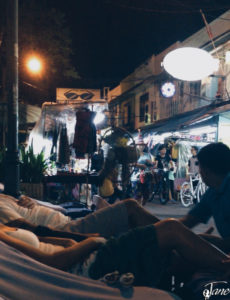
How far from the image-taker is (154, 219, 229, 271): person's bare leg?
2.87 meters

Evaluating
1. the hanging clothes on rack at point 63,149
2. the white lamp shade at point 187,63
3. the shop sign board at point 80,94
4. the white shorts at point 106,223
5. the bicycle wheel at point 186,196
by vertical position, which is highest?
the shop sign board at point 80,94

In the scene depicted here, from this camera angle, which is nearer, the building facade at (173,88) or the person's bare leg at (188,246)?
the person's bare leg at (188,246)

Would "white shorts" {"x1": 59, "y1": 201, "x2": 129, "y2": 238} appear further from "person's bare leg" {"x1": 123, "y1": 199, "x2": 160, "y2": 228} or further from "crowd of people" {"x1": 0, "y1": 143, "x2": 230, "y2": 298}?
"crowd of people" {"x1": 0, "y1": 143, "x2": 230, "y2": 298}

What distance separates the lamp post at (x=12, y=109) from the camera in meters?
6.59

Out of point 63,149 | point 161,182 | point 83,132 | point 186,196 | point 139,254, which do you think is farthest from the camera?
point 161,182

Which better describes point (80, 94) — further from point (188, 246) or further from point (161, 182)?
point (188, 246)

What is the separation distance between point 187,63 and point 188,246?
473 centimetres

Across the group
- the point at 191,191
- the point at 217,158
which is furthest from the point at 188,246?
the point at 191,191

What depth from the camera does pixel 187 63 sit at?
6.92 meters

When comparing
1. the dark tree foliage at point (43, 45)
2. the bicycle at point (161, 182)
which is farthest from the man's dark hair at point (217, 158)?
the dark tree foliage at point (43, 45)

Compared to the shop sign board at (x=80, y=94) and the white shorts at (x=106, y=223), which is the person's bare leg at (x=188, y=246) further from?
the shop sign board at (x=80, y=94)

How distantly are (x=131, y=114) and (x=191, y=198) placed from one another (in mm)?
21582

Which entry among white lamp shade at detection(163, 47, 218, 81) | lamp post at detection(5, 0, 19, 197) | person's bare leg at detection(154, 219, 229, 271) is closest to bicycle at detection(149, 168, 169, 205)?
white lamp shade at detection(163, 47, 218, 81)

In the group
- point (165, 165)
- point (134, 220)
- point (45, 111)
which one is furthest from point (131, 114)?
point (134, 220)
